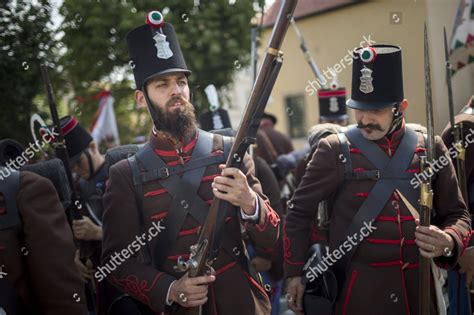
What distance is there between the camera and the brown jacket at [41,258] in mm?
2541

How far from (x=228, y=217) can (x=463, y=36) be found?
3.59 m

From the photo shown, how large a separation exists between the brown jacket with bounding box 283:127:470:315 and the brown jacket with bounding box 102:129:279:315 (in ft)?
1.77

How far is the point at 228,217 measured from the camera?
112 inches

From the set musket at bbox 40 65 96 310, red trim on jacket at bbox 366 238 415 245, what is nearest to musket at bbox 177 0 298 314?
red trim on jacket at bbox 366 238 415 245

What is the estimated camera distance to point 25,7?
15.4 feet

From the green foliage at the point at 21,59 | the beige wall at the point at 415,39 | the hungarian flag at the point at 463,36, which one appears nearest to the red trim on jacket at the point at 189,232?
the beige wall at the point at 415,39

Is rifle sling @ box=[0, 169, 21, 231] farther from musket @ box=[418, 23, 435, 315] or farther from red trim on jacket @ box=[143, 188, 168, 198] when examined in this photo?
musket @ box=[418, 23, 435, 315]

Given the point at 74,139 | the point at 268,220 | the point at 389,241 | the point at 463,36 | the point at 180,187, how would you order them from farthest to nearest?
the point at 463,36
the point at 74,139
the point at 389,241
the point at 180,187
the point at 268,220

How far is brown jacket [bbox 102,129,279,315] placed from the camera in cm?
280

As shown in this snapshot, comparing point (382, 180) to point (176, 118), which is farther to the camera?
point (382, 180)

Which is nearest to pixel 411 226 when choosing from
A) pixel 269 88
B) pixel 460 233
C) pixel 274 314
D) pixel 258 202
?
pixel 460 233

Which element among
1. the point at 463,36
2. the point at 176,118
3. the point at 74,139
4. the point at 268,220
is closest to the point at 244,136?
the point at 268,220

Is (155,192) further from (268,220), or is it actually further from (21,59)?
(21,59)

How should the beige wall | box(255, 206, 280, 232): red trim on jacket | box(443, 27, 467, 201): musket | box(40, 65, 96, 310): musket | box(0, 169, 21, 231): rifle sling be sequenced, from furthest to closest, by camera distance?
box(40, 65, 96, 310): musket < box(443, 27, 467, 201): musket < the beige wall < box(255, 206, 280, 232): red trim on jacket < box(0, 169, 21, 231): rifle sling
